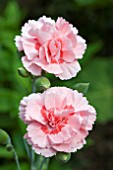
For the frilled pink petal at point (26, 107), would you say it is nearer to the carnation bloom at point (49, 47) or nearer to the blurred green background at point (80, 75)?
the carnation bloom at point (49, 47)

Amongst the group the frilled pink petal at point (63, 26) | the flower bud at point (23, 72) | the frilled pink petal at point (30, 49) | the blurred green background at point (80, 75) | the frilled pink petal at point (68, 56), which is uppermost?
the frilled pink petal at point (63, 26)

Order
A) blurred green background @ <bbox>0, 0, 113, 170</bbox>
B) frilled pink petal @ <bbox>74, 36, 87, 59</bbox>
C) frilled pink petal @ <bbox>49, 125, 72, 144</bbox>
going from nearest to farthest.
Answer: frilled pink petal @ <bbox>49, 125, 72, 144</bbox> < frilled pink petal @ <bbox>74, 36, 87, 59</bbox> < blurred green background @ <bbox>0, 0, 113, 170</bbox>

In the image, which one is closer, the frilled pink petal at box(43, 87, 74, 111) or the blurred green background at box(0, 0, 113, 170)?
the frilled pink petal at box(43, 87, 74, 111)

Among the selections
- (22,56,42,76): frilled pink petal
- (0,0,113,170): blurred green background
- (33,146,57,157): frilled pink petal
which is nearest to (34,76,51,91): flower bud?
(22,56,42,76): frilled pink petal

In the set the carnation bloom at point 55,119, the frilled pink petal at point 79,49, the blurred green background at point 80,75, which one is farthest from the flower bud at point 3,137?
the blurred green background at point 80,75

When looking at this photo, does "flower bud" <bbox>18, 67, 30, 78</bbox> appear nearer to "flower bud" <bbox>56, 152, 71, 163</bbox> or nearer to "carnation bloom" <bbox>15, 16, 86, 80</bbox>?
"carnation bloom" <bbox>15, 16, 86, 80</bbox>

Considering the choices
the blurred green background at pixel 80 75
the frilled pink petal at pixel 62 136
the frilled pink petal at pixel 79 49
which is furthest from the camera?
the blurred green background at pixel 80 75

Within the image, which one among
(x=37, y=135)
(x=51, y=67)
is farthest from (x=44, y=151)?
(x=51, y=67)
